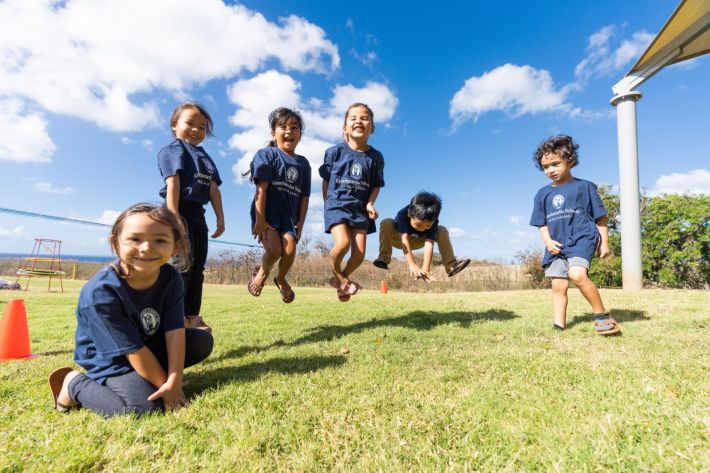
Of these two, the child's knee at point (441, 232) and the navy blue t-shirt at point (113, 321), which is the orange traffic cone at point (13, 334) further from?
the child's knee at point (441, 232)

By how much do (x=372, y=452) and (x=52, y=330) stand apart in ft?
17.2

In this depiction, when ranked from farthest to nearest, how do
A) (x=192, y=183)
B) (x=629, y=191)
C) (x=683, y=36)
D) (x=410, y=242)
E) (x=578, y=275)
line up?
(x=629, y=191)
(x=683, y=36)
(x=410, y=242)
(x=578, y=275)
(x=192, y=183)

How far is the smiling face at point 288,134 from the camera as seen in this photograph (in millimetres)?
4516

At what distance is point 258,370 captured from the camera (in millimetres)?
2807

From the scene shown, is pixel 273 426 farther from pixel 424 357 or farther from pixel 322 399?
pixel 424 357

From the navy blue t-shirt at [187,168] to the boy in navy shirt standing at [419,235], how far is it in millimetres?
2588

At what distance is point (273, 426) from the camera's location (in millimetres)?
1771

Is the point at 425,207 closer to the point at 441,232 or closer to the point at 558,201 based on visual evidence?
the point at 441,232

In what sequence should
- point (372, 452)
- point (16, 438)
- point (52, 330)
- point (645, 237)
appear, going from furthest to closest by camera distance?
point (645, 237) < point (52, 330) < point (16, 438) < point (372, 452)

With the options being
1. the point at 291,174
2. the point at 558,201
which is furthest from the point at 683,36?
the point at 291,174

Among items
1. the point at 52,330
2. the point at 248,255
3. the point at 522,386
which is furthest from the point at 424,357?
the point at 248,255

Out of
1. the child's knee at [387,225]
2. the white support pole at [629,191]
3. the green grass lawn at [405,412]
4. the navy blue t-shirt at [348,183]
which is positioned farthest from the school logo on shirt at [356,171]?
the white support pole at [629,191]

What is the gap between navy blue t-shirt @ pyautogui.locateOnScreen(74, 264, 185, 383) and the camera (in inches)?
82.5

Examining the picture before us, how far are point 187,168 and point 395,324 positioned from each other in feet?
9.79
